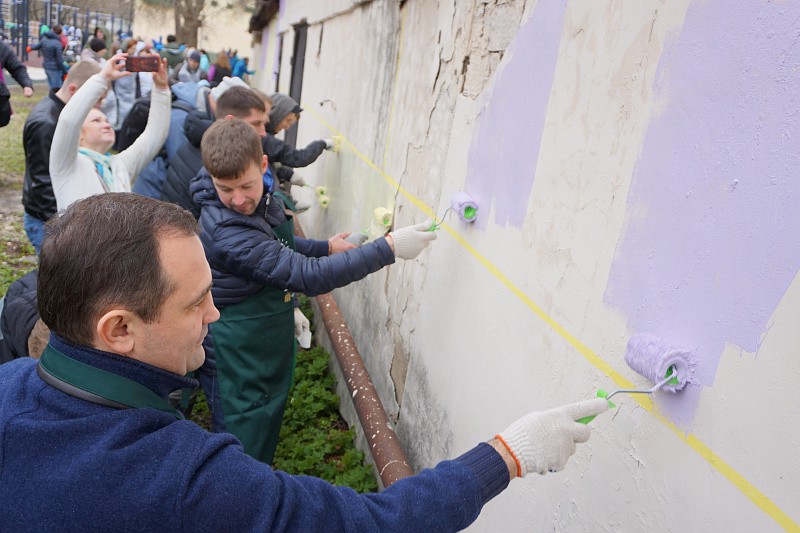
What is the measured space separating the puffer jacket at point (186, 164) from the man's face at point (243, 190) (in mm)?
1381

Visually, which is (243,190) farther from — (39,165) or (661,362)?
(661,362)

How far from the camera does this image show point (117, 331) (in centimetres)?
126

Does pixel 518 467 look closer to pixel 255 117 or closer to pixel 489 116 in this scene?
pixel 489 116

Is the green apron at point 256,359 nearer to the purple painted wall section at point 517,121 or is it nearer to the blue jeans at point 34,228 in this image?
the purple painted wall section at point 517,121

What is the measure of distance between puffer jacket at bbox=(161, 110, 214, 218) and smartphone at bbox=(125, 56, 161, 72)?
1.49ft

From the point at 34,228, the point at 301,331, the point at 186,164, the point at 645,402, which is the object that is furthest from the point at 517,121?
the point at 34,228

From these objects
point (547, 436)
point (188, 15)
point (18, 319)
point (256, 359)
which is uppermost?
point (188, 15)

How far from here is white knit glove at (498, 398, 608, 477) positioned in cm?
154

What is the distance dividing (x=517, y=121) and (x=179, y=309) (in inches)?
56.0

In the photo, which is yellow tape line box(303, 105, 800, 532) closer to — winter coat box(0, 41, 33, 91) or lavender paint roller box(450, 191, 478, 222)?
lavender paint roller box(450, 191, 478, 222)

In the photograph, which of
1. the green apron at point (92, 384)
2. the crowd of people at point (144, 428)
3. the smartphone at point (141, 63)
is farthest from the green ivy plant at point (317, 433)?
the green apron at point (92, 384)

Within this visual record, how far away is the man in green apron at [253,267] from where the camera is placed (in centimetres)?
265

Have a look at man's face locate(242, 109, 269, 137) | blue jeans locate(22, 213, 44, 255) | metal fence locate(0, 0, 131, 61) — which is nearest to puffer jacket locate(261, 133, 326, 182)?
man's face locate(242, 109, 269, 137)

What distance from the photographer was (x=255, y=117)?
4.13m
